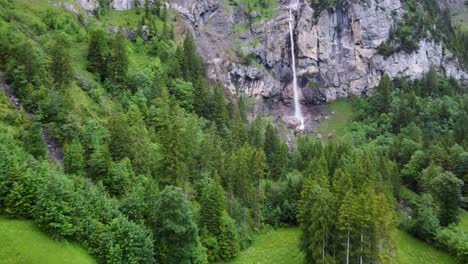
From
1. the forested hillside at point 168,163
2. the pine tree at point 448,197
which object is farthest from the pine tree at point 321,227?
the pine tree at point 448,197

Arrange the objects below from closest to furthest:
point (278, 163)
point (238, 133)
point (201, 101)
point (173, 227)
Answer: point (173, 227) < point (278, 163) < point (238, 133) < point (201, 101)

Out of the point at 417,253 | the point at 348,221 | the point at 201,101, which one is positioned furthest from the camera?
the point at 201,101

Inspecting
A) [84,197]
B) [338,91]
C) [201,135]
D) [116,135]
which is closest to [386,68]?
[338,91]

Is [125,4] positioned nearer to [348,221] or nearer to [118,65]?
[118,65]

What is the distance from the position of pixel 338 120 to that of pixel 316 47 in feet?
99.0

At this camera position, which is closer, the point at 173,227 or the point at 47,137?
the point at 173,227

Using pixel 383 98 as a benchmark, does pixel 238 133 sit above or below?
below

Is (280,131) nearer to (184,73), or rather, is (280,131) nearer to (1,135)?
(184,73)

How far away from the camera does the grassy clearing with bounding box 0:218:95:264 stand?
119 ft

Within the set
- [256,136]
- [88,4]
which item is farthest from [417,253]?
[88,4]

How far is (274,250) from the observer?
63.8 meters

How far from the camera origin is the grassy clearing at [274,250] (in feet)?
194

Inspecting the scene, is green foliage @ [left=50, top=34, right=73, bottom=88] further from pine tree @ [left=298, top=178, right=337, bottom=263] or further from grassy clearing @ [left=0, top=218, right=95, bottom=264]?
pine tree @ [left=298, top=178, right=337, bottom=263]

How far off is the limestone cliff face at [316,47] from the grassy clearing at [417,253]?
259ft
